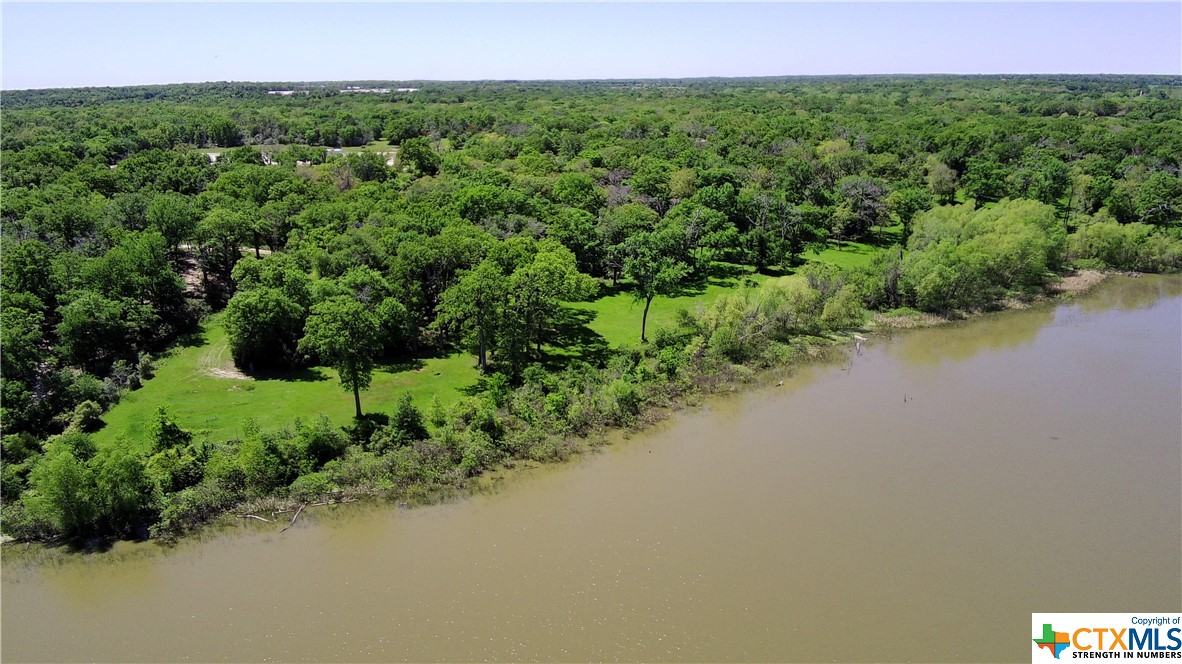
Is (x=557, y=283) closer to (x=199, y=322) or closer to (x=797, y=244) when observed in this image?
(x=199, y=322)

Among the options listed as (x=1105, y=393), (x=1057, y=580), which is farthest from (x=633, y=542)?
(x=1105, y=393)

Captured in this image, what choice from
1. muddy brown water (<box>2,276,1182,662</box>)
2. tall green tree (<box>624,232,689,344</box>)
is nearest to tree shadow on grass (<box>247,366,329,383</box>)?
muddy brown water (<box>2,276,1182,662</box>)

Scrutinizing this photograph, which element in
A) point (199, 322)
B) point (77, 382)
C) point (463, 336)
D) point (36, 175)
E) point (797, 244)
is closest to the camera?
point (77, 382)

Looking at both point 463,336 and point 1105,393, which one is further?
point 463,336

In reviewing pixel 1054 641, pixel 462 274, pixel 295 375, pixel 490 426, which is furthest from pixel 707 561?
pixel 295 375

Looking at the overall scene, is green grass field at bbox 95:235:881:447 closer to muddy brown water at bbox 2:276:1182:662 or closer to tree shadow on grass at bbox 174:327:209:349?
tree shadow on grass at bbox 174:327:209:349

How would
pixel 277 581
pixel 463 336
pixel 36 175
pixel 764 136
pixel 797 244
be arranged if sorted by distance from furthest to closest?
pixel 764 136 < pixel 36 175 < pixel 797 244 < pixel 463 336 < pixel 277 581

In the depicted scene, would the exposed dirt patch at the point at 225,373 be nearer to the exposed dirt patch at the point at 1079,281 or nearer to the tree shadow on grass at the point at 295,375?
the tree shadow on grass at the point at 295,375
